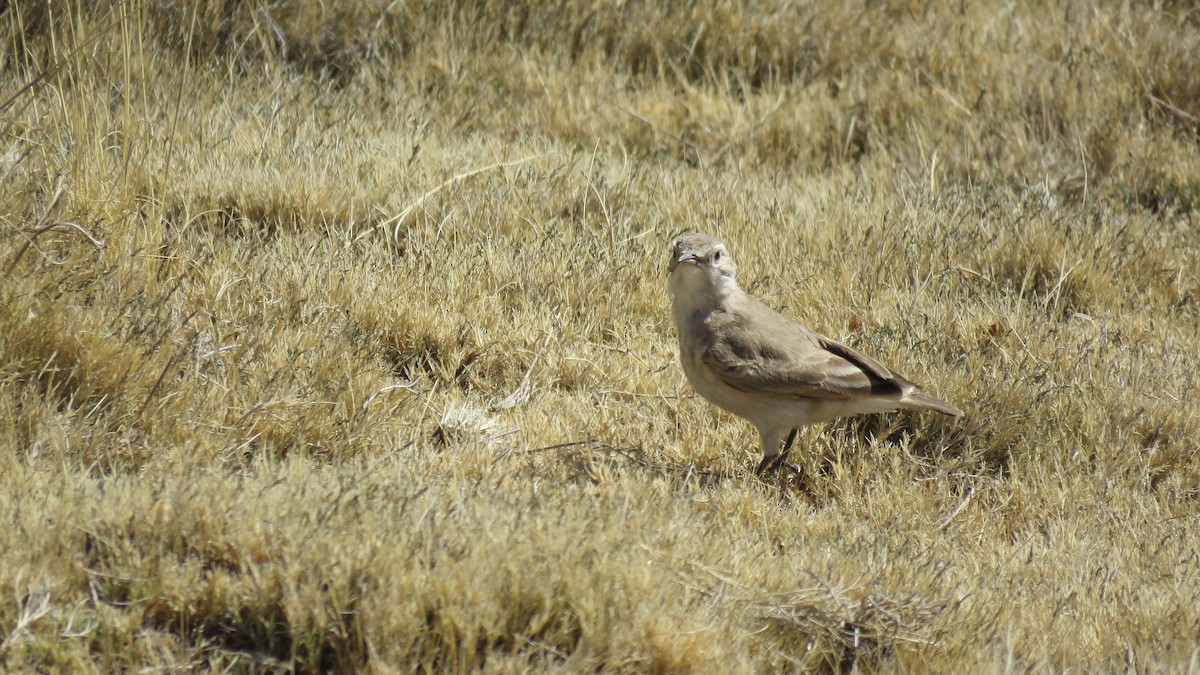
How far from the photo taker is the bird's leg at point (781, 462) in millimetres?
5258

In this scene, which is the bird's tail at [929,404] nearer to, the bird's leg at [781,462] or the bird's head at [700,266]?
the bird's leg at [781,462]

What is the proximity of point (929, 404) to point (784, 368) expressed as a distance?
64 centimetres

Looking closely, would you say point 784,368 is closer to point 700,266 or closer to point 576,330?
point 700,266

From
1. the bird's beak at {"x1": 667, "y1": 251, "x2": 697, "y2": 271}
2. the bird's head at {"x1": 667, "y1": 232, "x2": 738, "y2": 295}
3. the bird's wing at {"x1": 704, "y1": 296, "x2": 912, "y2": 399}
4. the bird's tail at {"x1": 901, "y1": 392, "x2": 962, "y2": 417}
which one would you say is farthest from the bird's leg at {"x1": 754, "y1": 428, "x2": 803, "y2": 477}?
the bird's beak at {"x1": 667, "y1": 251, "x2": 697, "y2": 271}

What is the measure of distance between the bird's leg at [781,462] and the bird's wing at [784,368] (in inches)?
12.7

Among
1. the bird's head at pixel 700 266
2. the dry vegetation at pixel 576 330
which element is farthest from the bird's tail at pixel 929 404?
the bird's head at pixel 700 266

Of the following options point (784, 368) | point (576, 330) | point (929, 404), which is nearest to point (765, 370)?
point (784, 368)

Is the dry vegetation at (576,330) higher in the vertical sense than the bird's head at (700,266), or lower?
lower

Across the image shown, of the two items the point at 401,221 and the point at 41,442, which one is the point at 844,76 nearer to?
the point at 401,221

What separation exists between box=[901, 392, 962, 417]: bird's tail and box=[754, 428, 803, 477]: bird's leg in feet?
1.74

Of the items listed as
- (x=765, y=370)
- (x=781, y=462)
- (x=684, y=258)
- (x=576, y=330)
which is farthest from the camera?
(x=576, y=330)

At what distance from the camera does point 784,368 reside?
201 inches

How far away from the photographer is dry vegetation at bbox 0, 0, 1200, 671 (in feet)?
12.1

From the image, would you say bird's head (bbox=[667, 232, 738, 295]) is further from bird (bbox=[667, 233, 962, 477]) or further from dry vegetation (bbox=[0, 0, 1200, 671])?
dry vegetation (bbox=[0, 0, 1200, 671])
